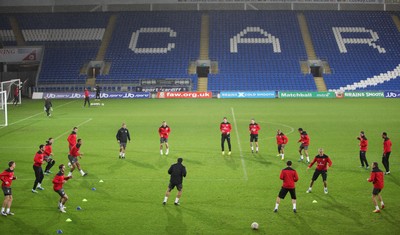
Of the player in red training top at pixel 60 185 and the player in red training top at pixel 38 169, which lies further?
the player in red training top at pixel 38 169

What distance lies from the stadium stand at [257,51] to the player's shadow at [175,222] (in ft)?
149

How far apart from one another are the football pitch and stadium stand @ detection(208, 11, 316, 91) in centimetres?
2051

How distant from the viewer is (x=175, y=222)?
612 inches

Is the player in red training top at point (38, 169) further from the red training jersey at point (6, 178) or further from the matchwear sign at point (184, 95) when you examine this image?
the matchwear sign at point (184, 95)

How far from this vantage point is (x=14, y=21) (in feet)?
238

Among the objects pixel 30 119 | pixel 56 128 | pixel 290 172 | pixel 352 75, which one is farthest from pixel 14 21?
pixel 290 172

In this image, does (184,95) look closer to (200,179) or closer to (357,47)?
(357,47)

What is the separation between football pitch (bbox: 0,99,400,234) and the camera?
15.4 metres

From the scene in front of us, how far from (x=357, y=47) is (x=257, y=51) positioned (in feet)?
47.6

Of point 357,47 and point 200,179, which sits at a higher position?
point 357,47

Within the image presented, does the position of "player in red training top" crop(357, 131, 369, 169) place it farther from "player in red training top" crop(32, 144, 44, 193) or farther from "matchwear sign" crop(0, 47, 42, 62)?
"matchwear sign" crop(0, 47, 42, 62)

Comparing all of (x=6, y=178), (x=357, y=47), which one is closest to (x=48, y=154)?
(x=6, y=178)

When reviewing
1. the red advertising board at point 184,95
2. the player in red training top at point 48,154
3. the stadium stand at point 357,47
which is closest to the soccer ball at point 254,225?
the player in red training top at point 48,154

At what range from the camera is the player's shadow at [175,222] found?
1480cm
